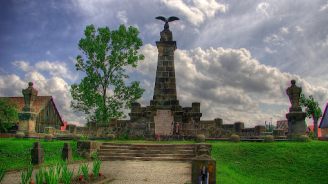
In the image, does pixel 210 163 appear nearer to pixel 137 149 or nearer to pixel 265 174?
pixel 265 174

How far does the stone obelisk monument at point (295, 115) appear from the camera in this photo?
75.9 feet

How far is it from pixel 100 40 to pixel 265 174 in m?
23.2

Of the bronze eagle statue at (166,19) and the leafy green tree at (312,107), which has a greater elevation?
the bronze eagle statue at (166,19)

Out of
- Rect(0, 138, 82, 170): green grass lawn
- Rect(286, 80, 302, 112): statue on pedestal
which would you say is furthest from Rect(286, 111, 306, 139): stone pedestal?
Rect(0, 138, 82, 170): green grass lawn

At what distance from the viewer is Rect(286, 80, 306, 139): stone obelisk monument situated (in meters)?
23.1

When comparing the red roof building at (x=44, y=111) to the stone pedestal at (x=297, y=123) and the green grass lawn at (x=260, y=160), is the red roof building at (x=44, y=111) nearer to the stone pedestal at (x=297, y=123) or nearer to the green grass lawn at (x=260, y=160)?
the green grass lawn at (x=260, y=160)

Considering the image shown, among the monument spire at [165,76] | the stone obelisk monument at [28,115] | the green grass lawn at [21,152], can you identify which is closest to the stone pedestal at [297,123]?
the monument spire at [165,76]

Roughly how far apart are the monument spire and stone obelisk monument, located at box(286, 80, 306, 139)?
941cm

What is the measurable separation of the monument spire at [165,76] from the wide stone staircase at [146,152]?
8.10m

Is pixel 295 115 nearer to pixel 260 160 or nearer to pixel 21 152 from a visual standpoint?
pixel 260 160

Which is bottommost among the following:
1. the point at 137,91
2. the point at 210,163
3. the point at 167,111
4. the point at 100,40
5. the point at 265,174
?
the point at 265,174

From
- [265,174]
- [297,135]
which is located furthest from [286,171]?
[297,135]

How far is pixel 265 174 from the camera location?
52.9ft

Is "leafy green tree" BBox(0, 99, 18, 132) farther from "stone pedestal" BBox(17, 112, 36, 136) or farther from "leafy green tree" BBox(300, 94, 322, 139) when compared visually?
"leafy green tree" BBox(300, 94, 322, 139)
